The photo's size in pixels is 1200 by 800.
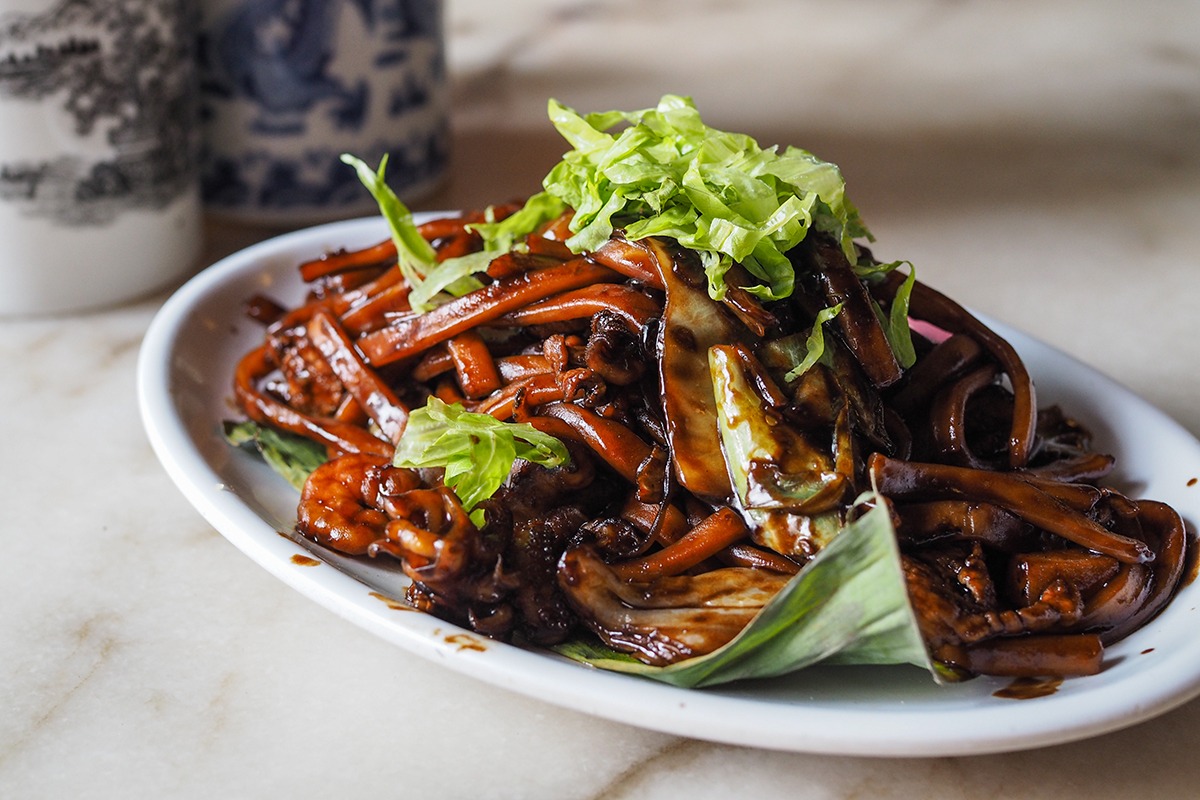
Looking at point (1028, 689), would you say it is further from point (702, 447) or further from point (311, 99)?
point (311, 99)

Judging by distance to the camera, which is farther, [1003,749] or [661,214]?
[661,214]

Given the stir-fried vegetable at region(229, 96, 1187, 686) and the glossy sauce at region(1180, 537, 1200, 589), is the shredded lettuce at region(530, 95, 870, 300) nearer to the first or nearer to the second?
the stir-fried vegetable at region(229, 96, 1187, 686)

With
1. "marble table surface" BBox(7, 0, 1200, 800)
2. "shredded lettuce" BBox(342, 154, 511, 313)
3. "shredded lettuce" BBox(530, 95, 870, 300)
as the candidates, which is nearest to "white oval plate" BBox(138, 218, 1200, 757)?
"marble table surface" BBox(7, 0, 1200, 800)

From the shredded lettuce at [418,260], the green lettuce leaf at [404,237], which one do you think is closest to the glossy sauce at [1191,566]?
the shredded lettuce at [418,260]

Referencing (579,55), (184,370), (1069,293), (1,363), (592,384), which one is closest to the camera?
(592,384)

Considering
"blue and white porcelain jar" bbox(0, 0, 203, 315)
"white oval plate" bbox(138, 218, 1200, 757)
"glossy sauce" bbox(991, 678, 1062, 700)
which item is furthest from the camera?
"blue and white porcelain jar" bbox(0, 0, 203, 315)

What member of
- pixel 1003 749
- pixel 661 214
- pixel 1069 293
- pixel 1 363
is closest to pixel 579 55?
pixel 1069 293

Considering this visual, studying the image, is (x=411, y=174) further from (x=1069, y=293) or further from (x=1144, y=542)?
(x=1144, y=542)
